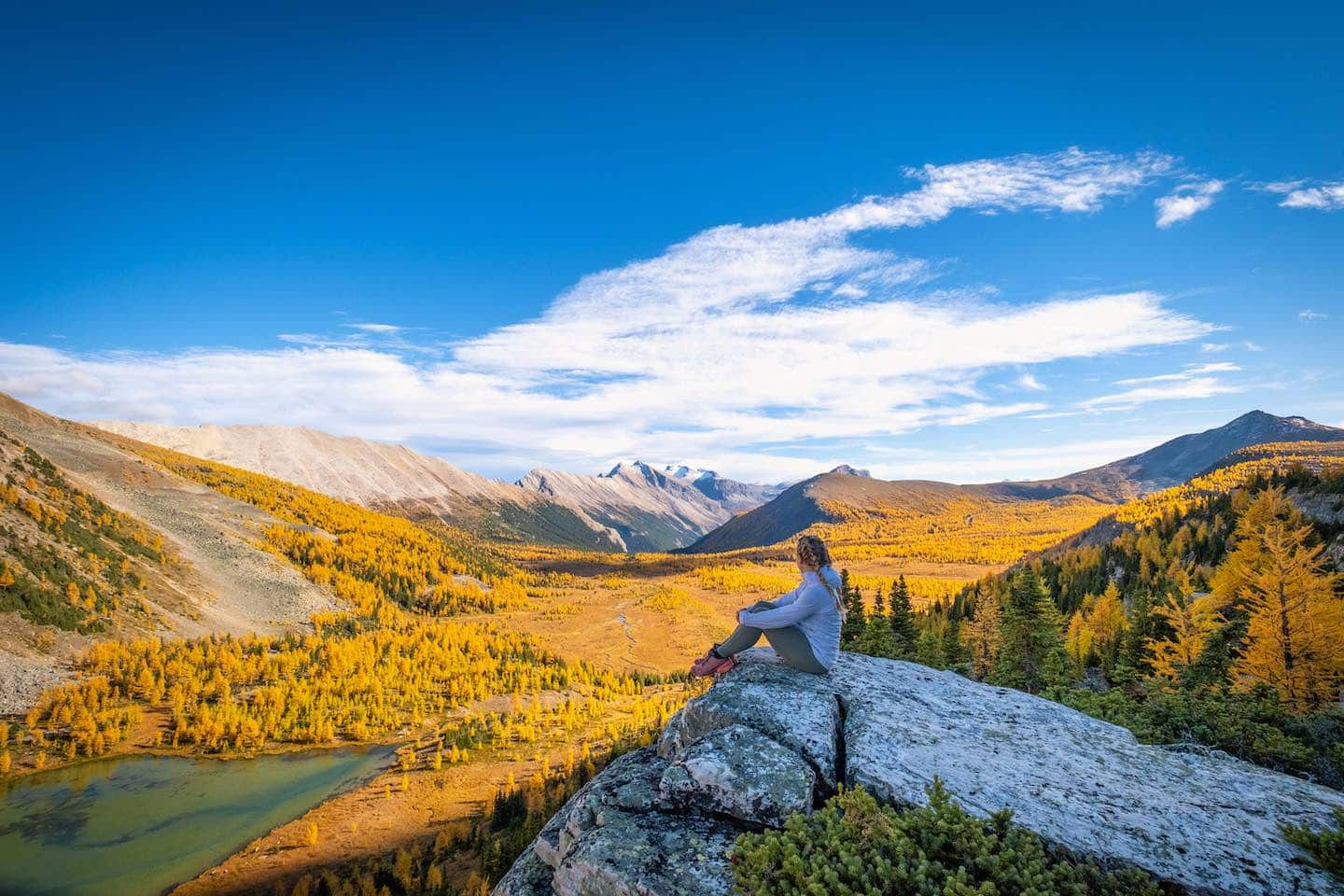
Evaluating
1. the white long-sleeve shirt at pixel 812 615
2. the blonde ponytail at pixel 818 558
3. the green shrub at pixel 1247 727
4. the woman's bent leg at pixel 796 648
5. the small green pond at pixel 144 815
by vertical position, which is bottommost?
the small green pond at pixel 144 815

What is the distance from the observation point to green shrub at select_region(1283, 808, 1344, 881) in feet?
19.9

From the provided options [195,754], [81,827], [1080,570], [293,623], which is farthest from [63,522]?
[1080,570]

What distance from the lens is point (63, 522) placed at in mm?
72875

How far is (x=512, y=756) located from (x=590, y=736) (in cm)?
974

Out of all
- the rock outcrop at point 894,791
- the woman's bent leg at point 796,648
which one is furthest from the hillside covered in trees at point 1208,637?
the woman's bent leg at point 796,648

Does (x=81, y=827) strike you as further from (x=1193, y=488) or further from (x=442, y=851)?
(x=1193, y=488)

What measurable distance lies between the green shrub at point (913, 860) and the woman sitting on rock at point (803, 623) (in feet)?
12.5

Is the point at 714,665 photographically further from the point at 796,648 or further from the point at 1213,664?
the point at 1213,664

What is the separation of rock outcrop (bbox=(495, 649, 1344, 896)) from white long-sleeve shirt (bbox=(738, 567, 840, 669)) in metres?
0.81

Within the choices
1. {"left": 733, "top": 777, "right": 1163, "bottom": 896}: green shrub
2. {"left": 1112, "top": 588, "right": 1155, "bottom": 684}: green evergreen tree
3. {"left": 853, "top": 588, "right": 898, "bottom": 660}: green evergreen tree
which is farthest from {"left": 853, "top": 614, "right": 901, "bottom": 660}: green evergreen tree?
{"left": 733, "top": 777, "right": 1163, "bottom": 896}: green shrub

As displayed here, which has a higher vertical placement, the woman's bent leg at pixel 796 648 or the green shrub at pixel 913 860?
the woman's bent leg at pixel 796 648

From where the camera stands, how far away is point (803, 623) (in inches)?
437

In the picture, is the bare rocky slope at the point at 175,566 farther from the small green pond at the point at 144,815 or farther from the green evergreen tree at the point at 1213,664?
the green evergreen tree at the point at 1213,664

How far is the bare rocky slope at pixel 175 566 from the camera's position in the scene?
55.1 meters
